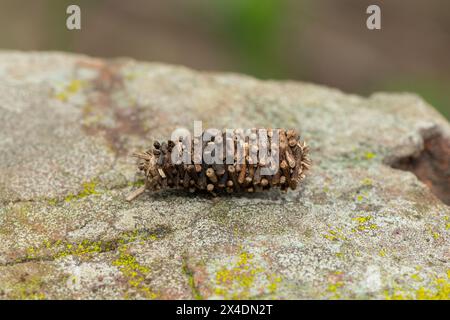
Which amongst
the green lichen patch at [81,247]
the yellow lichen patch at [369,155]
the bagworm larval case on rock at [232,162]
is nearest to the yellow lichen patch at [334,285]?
the bagworm larval case on rock at [232,162]

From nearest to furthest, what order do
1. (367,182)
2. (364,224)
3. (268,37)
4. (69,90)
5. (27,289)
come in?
(27,289) → (364,224) → (367,182) → (69,90) → (268,37)

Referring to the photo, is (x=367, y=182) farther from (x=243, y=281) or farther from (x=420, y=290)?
(x=243, y=281)

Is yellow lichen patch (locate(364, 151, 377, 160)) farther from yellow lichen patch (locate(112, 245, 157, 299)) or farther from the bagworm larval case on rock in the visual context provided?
yellow lichen patch (locate(112, 245, 157, 299))

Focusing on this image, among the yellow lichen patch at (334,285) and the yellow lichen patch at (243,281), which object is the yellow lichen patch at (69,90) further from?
the yellow lichen patch at (334,285)

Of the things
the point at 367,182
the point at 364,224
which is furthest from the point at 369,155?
the point at 364,224

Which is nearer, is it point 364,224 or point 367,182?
point 364,224

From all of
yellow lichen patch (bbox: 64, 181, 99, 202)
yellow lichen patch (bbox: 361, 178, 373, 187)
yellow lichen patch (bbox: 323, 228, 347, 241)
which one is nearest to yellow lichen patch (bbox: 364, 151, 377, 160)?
yellow lichen patch (bbox: 361, 178, 373, 187)
